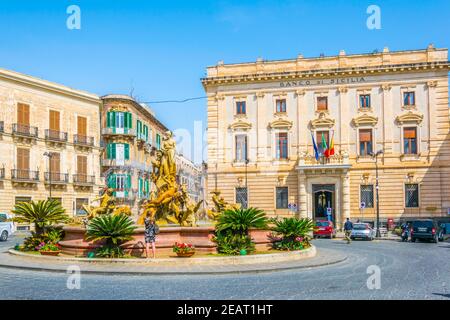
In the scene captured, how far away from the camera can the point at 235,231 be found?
18.6m

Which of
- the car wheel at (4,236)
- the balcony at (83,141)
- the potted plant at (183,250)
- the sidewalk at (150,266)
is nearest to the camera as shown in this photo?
the sidewalk at (150,266)

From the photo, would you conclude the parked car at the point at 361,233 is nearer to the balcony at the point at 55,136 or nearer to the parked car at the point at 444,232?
the parked car at the point at 444,232

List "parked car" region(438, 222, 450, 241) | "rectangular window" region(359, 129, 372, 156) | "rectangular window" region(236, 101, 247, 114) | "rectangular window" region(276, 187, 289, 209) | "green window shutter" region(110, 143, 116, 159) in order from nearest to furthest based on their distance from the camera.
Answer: "parked car" region(438, 222, 450, 241) < "rectangular window" region(359, 129, 372, 156) < "rectangular window" region(276, 187, 289, 209) < "rectangular window" region(236, 101, 247, 114) < "green window shutter" region(110, 143, 116, 159)

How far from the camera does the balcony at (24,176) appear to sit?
42812 mm

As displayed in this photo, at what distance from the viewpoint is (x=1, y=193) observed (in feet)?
137

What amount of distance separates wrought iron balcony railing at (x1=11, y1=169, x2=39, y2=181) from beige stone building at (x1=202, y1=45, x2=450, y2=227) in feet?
48.5

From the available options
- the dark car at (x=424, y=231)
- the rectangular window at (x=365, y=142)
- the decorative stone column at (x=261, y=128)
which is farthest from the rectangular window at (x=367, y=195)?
the dark car at (x=424, y=231)

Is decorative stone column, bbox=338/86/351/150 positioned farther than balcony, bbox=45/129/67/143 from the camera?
No

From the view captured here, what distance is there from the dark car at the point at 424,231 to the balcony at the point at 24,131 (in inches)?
1216

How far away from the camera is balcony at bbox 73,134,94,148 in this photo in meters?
49.3

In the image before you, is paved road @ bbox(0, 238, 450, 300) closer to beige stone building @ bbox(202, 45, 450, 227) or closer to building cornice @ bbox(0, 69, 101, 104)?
beige stone building @ bbox(202, 45, 450, 227)

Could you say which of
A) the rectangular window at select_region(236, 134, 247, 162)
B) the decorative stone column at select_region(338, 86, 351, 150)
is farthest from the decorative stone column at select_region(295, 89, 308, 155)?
the rectangular window at select_region(236, 134, 247, 162)

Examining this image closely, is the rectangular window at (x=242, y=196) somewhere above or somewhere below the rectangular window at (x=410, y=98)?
below
